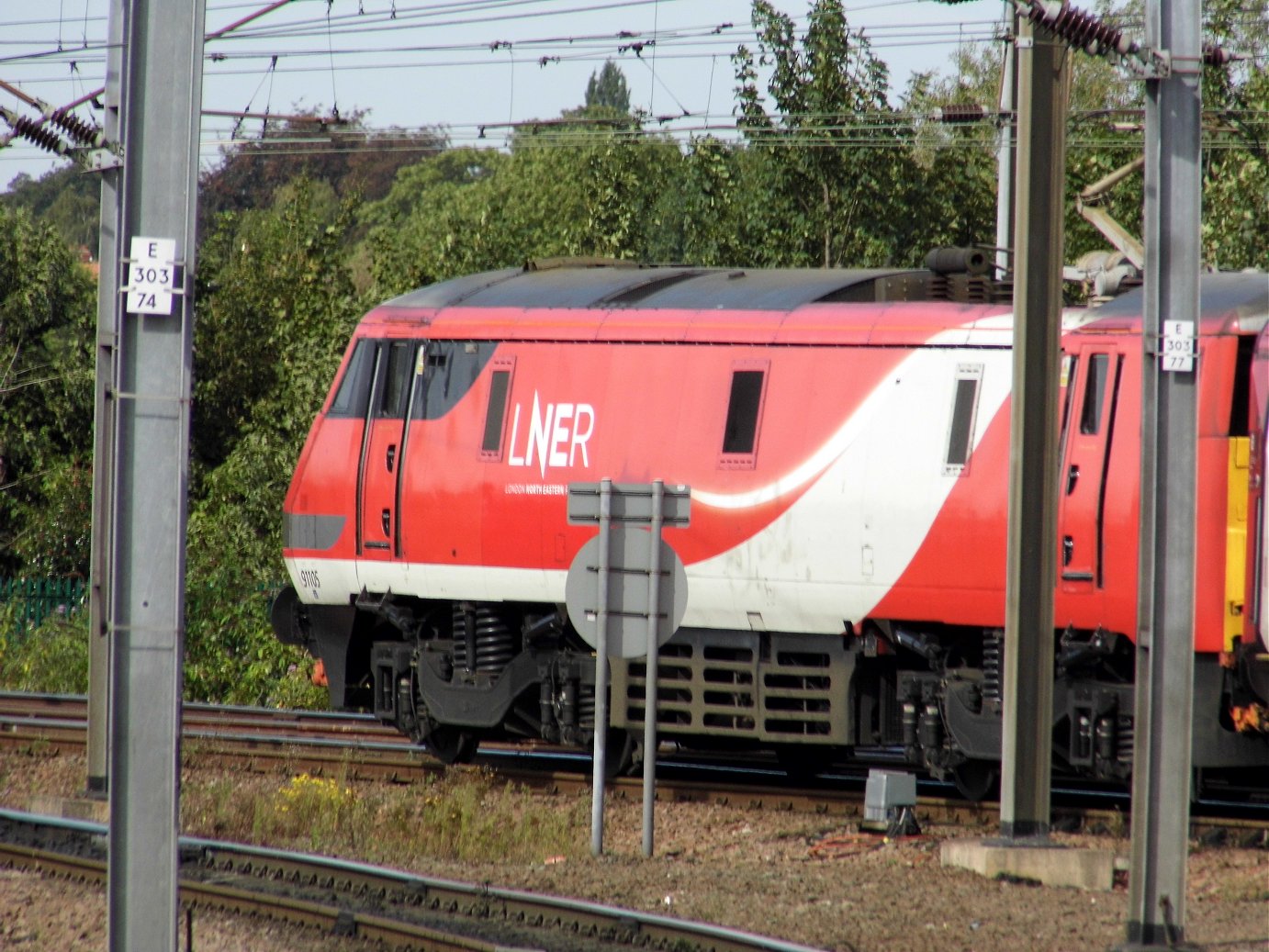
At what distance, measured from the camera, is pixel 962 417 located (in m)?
12.1

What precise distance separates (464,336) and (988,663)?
15.5 feet

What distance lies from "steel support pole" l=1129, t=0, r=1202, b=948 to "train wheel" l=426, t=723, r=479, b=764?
724 cm

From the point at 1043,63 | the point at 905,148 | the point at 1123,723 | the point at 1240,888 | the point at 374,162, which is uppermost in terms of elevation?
the point at 374,162

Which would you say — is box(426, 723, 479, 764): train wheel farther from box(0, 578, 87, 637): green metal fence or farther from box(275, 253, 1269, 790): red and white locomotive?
box(0, 578, 87, 637): green metal fence

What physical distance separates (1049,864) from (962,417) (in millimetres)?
2929

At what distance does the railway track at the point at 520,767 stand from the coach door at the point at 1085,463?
1.87 m

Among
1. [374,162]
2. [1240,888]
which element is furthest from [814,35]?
[374,162]

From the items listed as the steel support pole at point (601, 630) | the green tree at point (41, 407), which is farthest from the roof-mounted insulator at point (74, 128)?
the green tree at point (41, 407)

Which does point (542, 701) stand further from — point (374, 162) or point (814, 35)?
point (374, 162)

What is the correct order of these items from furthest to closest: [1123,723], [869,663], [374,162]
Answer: [374,162]
[869,663]
[1123,723]

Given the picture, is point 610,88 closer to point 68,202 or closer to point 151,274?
point 68,202

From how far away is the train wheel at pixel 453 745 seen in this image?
1496 cm

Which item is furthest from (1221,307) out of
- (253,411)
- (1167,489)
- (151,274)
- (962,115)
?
(253,411)

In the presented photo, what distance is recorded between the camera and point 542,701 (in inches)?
547
